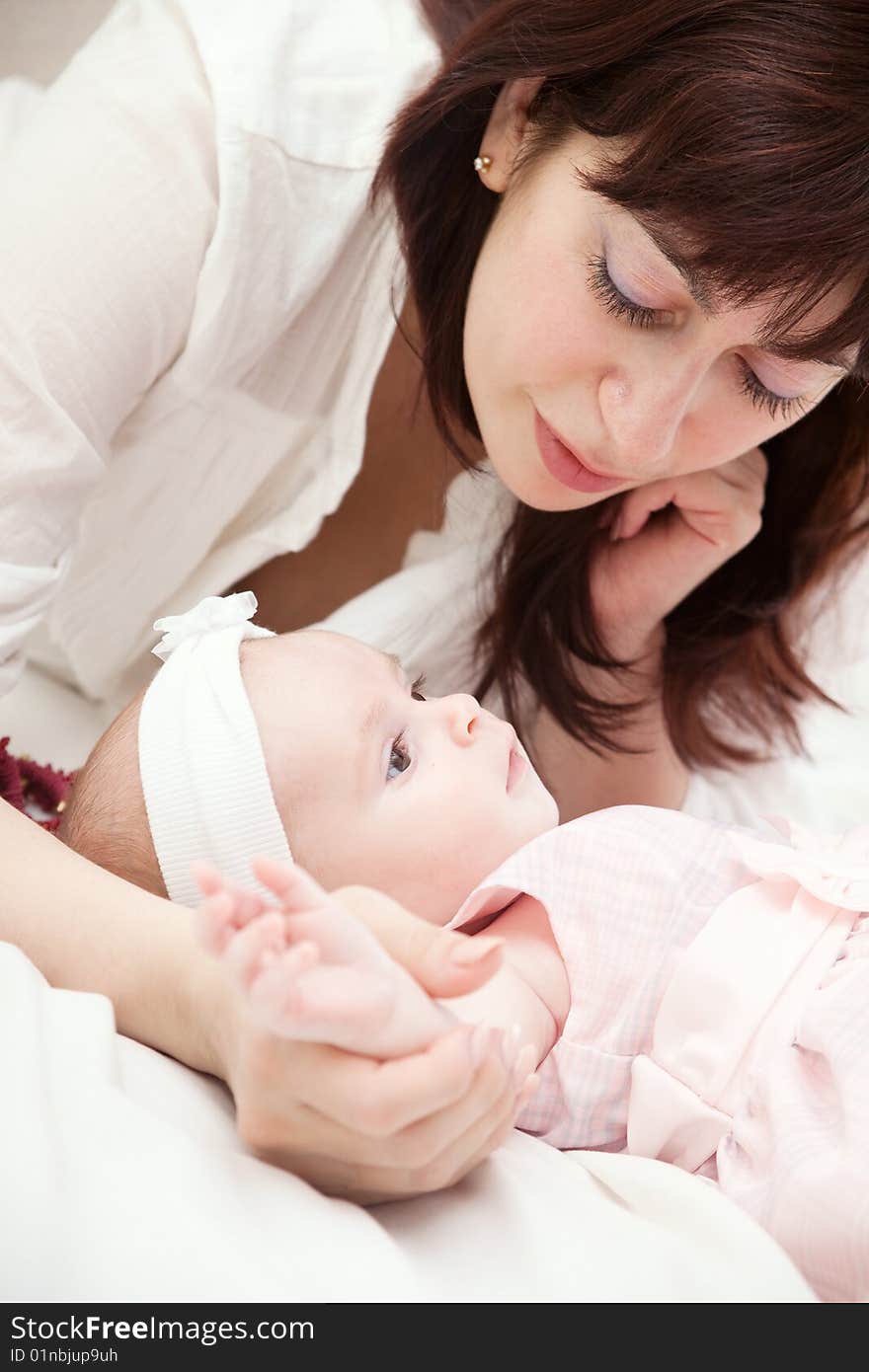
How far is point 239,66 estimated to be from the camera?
52.2 inches

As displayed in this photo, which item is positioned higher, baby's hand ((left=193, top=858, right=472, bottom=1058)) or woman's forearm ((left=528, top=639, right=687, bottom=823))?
baby's hand ((left=193, top=858, right=472, bottom=1058))

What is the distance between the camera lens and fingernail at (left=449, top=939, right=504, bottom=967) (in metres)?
0.70

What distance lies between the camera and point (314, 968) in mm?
623

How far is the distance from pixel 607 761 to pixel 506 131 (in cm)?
81

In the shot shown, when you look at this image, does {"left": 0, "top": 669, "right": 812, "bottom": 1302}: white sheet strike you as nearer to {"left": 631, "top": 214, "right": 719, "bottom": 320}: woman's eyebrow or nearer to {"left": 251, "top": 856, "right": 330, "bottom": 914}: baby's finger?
{"left": 251, "top": 856, "right": 330, "bottom": 914}: baby's finger

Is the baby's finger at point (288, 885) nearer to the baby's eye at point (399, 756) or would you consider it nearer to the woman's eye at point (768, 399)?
the baby's eye at point (399, 756)

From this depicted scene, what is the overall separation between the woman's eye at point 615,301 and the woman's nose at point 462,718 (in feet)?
1.17

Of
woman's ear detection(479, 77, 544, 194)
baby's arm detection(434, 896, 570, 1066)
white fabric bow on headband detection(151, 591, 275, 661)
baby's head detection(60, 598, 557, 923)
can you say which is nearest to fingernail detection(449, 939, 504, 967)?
baby's arm detection(434, 896, 570, 1066)

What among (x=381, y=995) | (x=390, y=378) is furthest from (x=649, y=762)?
(x=381, y=995)

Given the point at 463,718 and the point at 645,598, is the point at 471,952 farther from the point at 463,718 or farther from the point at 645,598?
the point at 645,598

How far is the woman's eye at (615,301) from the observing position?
1115 millimetres

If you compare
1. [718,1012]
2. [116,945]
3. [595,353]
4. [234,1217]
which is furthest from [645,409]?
[234,1217]
